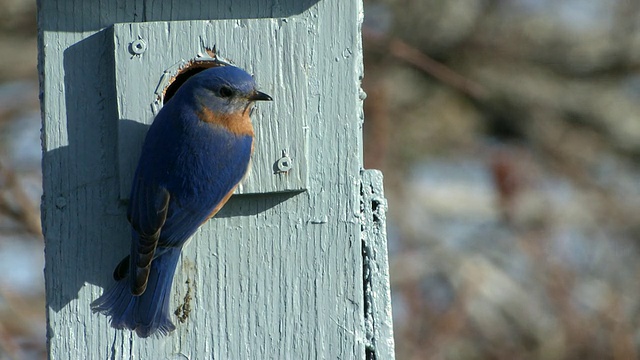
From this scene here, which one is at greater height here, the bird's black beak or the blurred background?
the blurred background

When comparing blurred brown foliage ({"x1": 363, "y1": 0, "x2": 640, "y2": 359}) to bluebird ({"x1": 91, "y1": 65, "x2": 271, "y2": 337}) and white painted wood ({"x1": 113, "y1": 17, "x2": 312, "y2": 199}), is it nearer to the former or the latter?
white painted wood ({"x1": 113, "y1": 17, "x2": 312, "y2": 199})

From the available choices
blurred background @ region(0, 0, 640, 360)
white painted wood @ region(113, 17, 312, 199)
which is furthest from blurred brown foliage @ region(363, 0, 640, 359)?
white painted wood @ region(113, 17, 312, 199)

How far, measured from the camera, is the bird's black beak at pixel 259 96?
2.82 m

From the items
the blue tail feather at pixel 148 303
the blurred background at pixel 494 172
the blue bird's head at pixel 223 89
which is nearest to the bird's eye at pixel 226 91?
the blue bird's head at pixel 223 89

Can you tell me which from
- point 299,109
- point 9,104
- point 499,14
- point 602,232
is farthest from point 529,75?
point 299,109

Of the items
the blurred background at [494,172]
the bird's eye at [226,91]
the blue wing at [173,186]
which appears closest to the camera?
the blue wing at [173,186]

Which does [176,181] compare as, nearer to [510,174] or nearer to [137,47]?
[137,47]

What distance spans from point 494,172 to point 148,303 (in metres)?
2.98

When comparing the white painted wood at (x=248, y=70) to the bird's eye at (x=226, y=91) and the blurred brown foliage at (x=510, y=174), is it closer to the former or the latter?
the bird's eye at (x=226, y=91)

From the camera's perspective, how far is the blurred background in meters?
5.21

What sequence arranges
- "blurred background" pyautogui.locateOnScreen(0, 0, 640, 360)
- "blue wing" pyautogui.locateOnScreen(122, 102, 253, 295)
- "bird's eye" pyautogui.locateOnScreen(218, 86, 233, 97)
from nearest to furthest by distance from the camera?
1. "blue wing" pyautogui.locateOnScreen(122, 102, 253, 295)
2. "bird's eye" pyautogui.locateOnScreen(218, 86, 233, 97)
3. "blurred background" pyautogui.locateOnScreen(0, 0, 640, 360)

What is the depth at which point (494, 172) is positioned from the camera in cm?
545

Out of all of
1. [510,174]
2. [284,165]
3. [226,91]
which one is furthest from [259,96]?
[510,174]

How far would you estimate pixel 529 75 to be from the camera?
7.32 m
